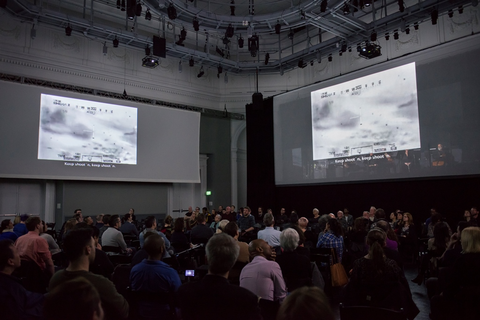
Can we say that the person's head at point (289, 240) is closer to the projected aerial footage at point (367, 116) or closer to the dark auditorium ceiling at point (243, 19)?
the dark auditorium ceiling at point (243, 19)

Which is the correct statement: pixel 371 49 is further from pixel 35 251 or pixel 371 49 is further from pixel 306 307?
pixel 306 307

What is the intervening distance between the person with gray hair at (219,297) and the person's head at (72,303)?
90 cm

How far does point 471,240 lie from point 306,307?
274 centimetres

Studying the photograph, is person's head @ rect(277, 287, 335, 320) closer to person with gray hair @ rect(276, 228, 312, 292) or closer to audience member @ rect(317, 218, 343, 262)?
person with gray hair @ rect(276, 228, 312, 292)

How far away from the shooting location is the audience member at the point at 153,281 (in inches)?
111

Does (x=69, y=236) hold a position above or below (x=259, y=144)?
below

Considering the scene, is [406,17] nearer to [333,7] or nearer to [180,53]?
[333,7]

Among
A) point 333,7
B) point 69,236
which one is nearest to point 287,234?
point 69,236

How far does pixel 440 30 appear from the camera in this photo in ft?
34.7

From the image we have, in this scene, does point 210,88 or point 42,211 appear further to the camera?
point 210,88

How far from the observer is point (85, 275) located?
90.0 inches

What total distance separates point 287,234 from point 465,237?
1573 mm

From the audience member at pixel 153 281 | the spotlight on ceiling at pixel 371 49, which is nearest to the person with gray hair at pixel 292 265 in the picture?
the audience member at pixel 153 281

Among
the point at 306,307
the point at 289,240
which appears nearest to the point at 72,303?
the point at 306,307
